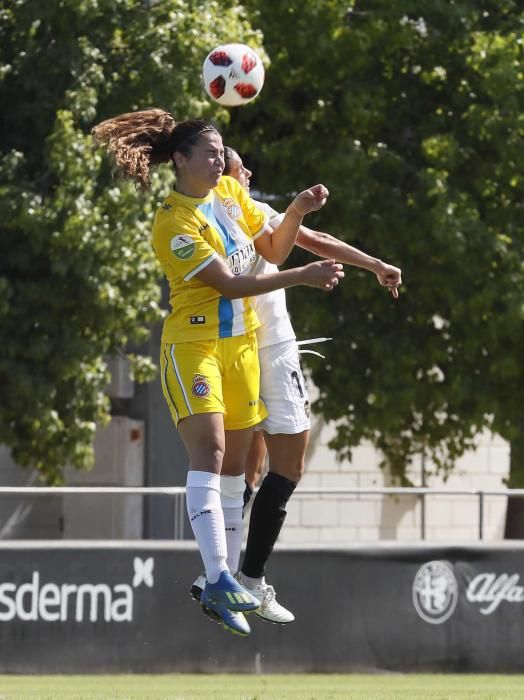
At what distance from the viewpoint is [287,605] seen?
12.0m

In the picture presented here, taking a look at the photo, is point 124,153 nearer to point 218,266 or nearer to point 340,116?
point 218,266

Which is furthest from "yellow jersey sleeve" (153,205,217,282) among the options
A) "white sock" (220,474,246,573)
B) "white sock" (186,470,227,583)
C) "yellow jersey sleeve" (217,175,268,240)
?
"white sock" (220,474,246,573)

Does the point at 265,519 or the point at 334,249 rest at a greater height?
the point at 334,249

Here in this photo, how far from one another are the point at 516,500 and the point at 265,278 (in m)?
7.92

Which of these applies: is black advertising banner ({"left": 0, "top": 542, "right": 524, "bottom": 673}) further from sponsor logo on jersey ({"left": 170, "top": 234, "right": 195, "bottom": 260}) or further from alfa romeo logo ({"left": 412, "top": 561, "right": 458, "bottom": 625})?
sponsor logo on jersey ({"left": 170, "top": 234, "right": 195, "bottom": 260})

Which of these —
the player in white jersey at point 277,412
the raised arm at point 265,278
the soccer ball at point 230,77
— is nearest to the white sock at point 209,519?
the player in white jersey at point 277,412

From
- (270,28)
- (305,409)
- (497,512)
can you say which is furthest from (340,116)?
(305,409)

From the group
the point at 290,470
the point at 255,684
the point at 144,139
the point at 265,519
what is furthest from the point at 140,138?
the point at 255,684

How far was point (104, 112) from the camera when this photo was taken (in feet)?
50.4

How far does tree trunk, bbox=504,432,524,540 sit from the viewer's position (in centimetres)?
1451

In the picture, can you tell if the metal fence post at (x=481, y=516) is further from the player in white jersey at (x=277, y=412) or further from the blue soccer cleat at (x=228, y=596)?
the blue soccer cleat at (x=228, y=596)

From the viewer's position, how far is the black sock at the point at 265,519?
7363 millimetres

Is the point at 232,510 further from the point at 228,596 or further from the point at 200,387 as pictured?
the point at 200,387

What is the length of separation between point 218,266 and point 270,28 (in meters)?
11.1
